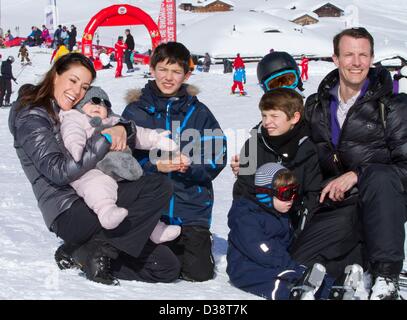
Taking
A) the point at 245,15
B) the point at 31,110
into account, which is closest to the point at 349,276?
the point at 31,110

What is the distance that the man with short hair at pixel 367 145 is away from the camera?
2.72 m

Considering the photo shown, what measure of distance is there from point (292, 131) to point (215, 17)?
47045mm

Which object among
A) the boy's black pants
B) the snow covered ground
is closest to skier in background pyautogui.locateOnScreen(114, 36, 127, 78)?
the snow covered ground

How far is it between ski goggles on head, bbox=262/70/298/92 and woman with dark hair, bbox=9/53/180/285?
1001mm

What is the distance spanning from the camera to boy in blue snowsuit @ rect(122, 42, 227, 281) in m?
3.34

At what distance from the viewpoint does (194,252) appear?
3.30 meters

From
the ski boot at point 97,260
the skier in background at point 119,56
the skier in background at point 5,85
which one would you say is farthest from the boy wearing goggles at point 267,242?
the skier in background at point 119,56

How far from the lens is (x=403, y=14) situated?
68.8 metres

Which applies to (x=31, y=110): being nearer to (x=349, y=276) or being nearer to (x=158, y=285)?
(x=158, y=285)

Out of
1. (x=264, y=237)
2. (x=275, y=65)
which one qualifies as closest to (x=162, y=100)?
(x=275, y=65)

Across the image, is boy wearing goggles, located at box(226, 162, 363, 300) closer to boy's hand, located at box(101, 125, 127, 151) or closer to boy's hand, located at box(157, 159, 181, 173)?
boy's hand, located at box(157, 159, 181, 173)

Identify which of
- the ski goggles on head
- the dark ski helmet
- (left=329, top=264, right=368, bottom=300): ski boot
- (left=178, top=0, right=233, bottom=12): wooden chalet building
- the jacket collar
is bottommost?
(left=329, top=264, right=368, bottom=300): ski boot

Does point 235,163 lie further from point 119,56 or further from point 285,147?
point 119,56

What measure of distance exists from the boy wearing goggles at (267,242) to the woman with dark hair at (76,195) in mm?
364
